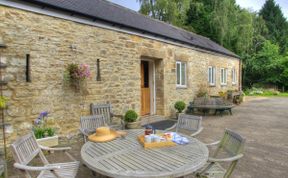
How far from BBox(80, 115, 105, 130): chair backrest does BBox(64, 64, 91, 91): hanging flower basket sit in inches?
64.9

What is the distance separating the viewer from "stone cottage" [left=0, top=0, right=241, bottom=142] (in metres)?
4.94

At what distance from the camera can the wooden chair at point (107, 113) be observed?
6.61 metres

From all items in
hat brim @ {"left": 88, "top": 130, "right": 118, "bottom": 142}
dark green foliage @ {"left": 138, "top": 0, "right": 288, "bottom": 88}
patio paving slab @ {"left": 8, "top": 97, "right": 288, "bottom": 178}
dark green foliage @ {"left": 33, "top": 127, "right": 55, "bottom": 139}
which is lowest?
patio paving slab @ {"left": 8, "top": 97, "right": 288, "bottom": 178}

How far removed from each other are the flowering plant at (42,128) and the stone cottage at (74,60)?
0.13 metres

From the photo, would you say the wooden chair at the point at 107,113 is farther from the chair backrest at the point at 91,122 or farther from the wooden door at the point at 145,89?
the wooden door at the point at 145,89

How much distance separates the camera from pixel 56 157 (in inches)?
194

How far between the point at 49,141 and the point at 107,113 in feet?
6.81

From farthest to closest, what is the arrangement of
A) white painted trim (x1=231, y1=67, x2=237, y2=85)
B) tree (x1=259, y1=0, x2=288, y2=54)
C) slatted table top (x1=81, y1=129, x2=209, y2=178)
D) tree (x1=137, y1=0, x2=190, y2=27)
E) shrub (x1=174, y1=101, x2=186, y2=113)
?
tree (x1=259, y1=0, x2=288, y2=54) < tree (x1=137, y1=0, x2=190, y2=27) < white painted trim (x1=231, y1=67, x2=237, y2=85) < shrub (x1=174, y1=101, x2=186, y2=113) < slatted table top (x1=81, y1=129, x2=209, y2=178)

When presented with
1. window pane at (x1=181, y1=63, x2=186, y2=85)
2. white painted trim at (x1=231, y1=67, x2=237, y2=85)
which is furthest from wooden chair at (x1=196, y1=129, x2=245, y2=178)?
white painted trim at (x1=231, y1=67, x2=237, y2=85)

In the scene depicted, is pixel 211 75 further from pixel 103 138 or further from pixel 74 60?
pixel 103 138

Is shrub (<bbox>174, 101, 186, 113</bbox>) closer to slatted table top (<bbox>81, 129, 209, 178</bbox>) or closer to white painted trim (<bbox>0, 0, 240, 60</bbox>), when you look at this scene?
white painted trim (<bbox>0, 0, 240, 60</bbox>)

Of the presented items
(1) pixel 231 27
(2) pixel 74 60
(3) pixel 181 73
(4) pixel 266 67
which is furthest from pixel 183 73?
(4) pixel 266 67

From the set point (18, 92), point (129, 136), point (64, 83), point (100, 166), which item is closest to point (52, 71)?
point (64, 83)

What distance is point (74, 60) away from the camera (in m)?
6.13
